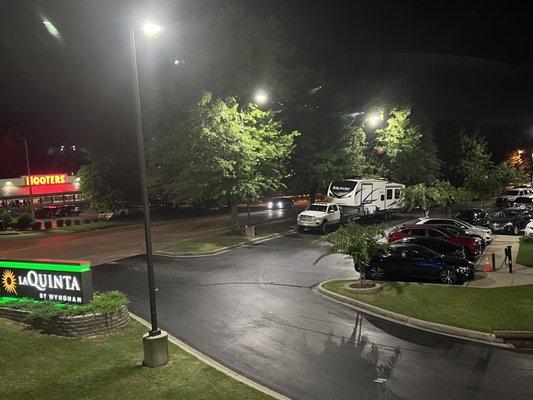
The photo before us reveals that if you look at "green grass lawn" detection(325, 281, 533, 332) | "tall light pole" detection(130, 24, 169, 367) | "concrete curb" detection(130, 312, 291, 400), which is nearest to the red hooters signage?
"green grass lawn" detection(325, 281, 533, 332)

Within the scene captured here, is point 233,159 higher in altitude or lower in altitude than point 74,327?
higher

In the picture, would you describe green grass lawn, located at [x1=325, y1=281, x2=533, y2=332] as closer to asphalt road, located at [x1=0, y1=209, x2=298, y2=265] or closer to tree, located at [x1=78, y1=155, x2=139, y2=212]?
asphalt road, located at [x1=0, y1=209, x2=298, y2=265]

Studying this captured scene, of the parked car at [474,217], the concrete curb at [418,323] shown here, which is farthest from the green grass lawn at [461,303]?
the parked car at [474,217]

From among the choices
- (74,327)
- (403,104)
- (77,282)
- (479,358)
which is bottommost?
(479,358)

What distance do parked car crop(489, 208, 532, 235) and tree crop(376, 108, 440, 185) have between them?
696 inches

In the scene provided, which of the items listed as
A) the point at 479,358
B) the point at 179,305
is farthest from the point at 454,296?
the point at 179,305

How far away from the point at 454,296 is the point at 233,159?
16314 millimetres

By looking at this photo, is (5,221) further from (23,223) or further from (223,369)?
(223,369)

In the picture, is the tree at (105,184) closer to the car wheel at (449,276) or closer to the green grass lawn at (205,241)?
the green grass lawn at (205,241)

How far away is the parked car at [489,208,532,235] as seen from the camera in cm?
2920

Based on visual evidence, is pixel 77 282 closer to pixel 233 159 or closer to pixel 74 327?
pixel 74 327

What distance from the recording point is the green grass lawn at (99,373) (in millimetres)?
8430

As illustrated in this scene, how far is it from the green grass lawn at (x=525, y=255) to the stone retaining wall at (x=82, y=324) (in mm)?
16373

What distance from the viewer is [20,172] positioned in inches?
3541
